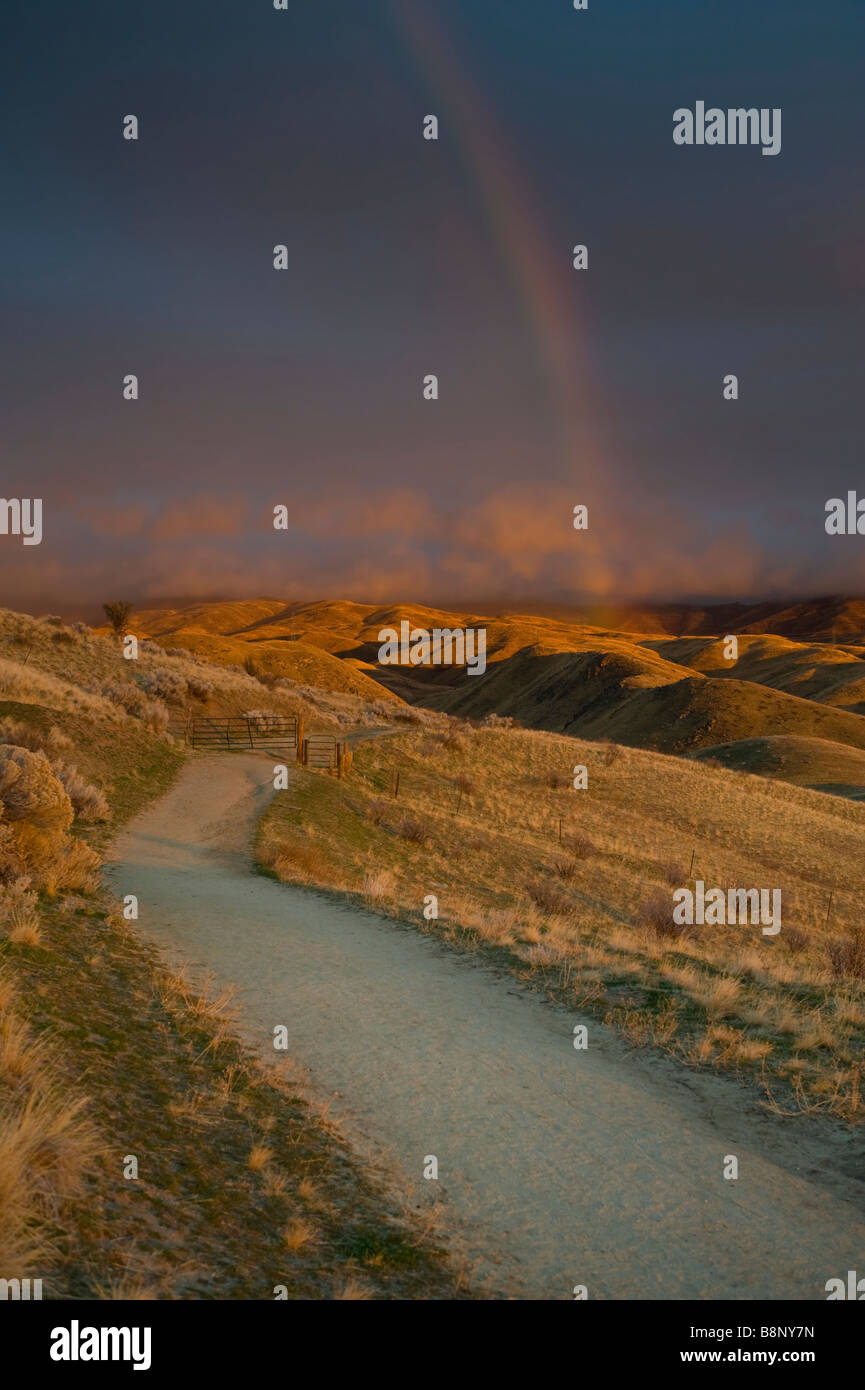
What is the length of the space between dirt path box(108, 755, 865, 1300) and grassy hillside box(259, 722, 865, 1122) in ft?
3.29

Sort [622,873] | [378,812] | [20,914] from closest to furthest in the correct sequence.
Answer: [20,914] < [378,812] < [622,873]

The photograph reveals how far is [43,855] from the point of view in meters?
12.8

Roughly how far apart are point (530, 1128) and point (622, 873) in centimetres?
2227

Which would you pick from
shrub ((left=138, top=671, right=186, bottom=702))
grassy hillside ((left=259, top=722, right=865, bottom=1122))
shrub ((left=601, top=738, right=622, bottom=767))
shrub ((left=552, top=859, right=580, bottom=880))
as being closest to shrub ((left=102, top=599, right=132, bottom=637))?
shrub ((left=138, top=671, right=186, bottom=702))

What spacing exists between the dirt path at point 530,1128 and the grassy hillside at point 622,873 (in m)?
1.00

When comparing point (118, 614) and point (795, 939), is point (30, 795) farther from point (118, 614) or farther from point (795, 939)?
point (118, 614)

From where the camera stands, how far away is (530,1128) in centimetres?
747

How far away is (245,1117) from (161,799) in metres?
17.6

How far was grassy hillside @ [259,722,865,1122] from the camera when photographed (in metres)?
10.2

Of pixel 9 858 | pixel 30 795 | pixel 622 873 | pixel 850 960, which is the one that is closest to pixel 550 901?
pixel 850 960

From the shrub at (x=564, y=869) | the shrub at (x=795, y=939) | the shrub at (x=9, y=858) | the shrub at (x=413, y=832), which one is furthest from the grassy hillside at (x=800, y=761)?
the shrub at (x=9, y=858)

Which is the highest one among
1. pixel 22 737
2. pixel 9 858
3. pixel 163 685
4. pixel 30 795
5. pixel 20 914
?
pixel 163 685

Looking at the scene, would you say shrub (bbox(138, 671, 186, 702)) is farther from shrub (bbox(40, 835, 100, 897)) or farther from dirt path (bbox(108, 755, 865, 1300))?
dirt path (bbox(108, 755, 865, 1300))

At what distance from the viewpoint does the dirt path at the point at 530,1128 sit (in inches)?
225
